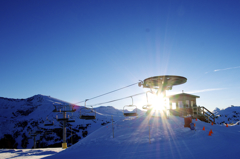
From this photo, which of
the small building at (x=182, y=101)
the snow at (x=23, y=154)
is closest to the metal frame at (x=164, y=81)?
the small building at (x=182, y=101)

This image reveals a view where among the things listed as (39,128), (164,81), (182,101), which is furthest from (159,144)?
(39,128)

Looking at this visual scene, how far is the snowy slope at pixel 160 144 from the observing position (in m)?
11.1

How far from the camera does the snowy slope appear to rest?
11103 millimetres

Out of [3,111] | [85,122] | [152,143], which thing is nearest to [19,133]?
[85,122]

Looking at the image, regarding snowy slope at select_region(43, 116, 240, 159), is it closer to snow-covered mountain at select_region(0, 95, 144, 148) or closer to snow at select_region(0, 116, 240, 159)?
snow at select_region(0, 116, 240, 159)

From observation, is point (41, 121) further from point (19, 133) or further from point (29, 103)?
point (29, 103)

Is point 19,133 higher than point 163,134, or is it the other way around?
point 163,134

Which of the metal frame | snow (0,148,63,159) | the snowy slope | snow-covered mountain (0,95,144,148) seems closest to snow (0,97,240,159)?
the snowy slope

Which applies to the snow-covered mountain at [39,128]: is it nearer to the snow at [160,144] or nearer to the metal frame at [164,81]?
the metal frame at [164,81]

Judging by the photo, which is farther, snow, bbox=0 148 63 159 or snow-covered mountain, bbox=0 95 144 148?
snow-covered mountain, bbox=0 95 144 148

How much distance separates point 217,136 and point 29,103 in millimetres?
174266

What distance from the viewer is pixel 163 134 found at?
1659 centimetres

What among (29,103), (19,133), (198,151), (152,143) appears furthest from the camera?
(29,103)

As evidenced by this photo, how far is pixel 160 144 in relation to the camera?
45.6 ft
